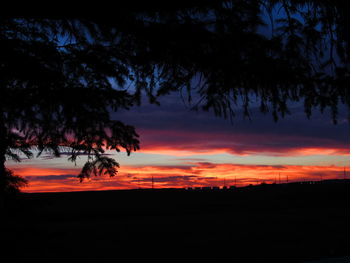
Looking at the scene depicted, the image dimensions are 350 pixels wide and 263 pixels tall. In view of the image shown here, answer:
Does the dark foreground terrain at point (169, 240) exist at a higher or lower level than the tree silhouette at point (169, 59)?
lower

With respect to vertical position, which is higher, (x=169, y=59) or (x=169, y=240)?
(x=169, y=59)

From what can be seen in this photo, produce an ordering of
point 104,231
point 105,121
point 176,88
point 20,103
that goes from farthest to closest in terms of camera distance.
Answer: point 104,231
point 105,121
point 20,103
point 176,88

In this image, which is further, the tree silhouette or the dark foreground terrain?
the dark foreground terrain

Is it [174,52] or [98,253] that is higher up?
[174,52]

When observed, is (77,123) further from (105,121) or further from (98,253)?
(98,253)

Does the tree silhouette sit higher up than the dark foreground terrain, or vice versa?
the tree silhouette

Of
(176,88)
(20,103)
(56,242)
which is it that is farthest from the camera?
(56,242)

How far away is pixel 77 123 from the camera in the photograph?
7.36 m

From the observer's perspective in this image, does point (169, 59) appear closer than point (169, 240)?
Yes

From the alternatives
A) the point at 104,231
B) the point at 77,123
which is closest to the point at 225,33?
the point at 77,123

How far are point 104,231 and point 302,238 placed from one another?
7.03 m

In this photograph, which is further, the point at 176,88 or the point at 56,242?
the point at 56,242

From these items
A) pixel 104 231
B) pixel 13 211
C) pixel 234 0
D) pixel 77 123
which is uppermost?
pixel 234 0

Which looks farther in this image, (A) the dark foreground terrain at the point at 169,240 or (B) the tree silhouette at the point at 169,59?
(A) the dark foreground terrain at the point at 169,240
